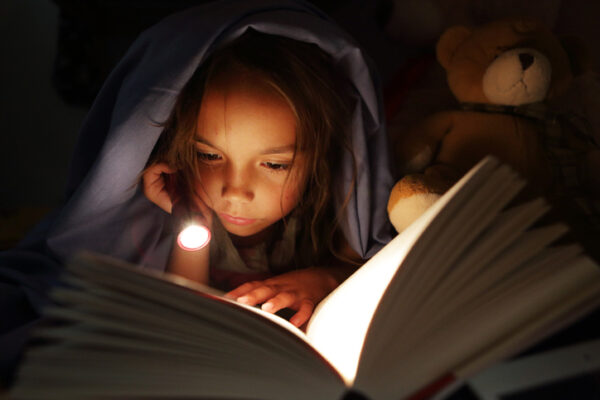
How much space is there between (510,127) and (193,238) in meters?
0.61

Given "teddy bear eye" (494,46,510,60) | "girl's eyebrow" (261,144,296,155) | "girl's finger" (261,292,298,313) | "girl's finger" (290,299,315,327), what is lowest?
"girl's finger" (290,299,315,327)

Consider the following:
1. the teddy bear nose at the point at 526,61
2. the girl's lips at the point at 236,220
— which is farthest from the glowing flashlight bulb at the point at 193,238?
the teddy bear nose at the point at 526,61

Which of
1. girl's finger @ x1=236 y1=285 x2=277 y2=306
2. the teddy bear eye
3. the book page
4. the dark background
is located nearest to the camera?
the book page

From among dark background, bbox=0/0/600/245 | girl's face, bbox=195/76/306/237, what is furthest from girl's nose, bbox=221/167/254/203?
dark background, bbox=0/0/600/245

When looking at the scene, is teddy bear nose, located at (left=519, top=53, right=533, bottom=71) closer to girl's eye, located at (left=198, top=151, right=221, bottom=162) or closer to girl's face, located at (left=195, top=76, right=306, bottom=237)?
girl's face, located at (left=195, top=76, right=306, bottom=237)

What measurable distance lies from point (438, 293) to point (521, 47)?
1.75 feet

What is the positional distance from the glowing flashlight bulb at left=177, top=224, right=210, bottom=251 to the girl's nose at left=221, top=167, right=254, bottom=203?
0.11 meters

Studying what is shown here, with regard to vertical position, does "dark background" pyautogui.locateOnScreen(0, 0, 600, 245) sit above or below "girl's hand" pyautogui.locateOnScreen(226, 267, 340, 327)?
above

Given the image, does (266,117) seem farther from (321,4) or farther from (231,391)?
(321,4)

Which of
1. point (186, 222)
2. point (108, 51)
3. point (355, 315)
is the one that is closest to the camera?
point (355, 315)

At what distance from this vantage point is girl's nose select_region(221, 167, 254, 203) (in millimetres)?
648

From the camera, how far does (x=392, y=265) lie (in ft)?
1.38

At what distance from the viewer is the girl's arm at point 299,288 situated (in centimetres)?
61

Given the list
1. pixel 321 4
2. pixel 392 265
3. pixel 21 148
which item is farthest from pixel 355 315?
pixel 21 148
